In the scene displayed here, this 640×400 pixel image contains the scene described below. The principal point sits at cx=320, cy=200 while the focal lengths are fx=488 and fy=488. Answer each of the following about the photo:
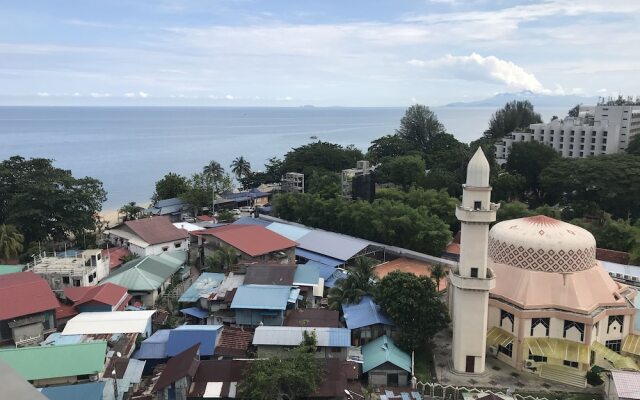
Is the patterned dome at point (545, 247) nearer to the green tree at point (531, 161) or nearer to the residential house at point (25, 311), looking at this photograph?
the residential house at point (25, 311)

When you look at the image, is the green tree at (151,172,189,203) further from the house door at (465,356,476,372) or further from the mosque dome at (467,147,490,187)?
the house door at (465,356,476,372)

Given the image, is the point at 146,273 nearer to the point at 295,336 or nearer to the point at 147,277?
the point at 147,277

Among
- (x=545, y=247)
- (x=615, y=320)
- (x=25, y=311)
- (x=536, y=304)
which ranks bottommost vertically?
(x=615, y=320)

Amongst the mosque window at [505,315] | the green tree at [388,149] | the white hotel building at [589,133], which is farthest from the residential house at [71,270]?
the white hotel building at [589,133]

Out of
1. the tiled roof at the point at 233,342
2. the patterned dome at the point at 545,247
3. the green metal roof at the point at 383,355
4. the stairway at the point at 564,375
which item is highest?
the patterned dome at the point at 545,247

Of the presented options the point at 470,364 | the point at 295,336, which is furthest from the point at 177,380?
the point at 470,364

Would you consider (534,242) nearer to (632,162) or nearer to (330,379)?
(330,379)

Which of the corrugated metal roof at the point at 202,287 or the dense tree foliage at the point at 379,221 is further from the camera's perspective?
the dense tree foliage at the point at 379,221
